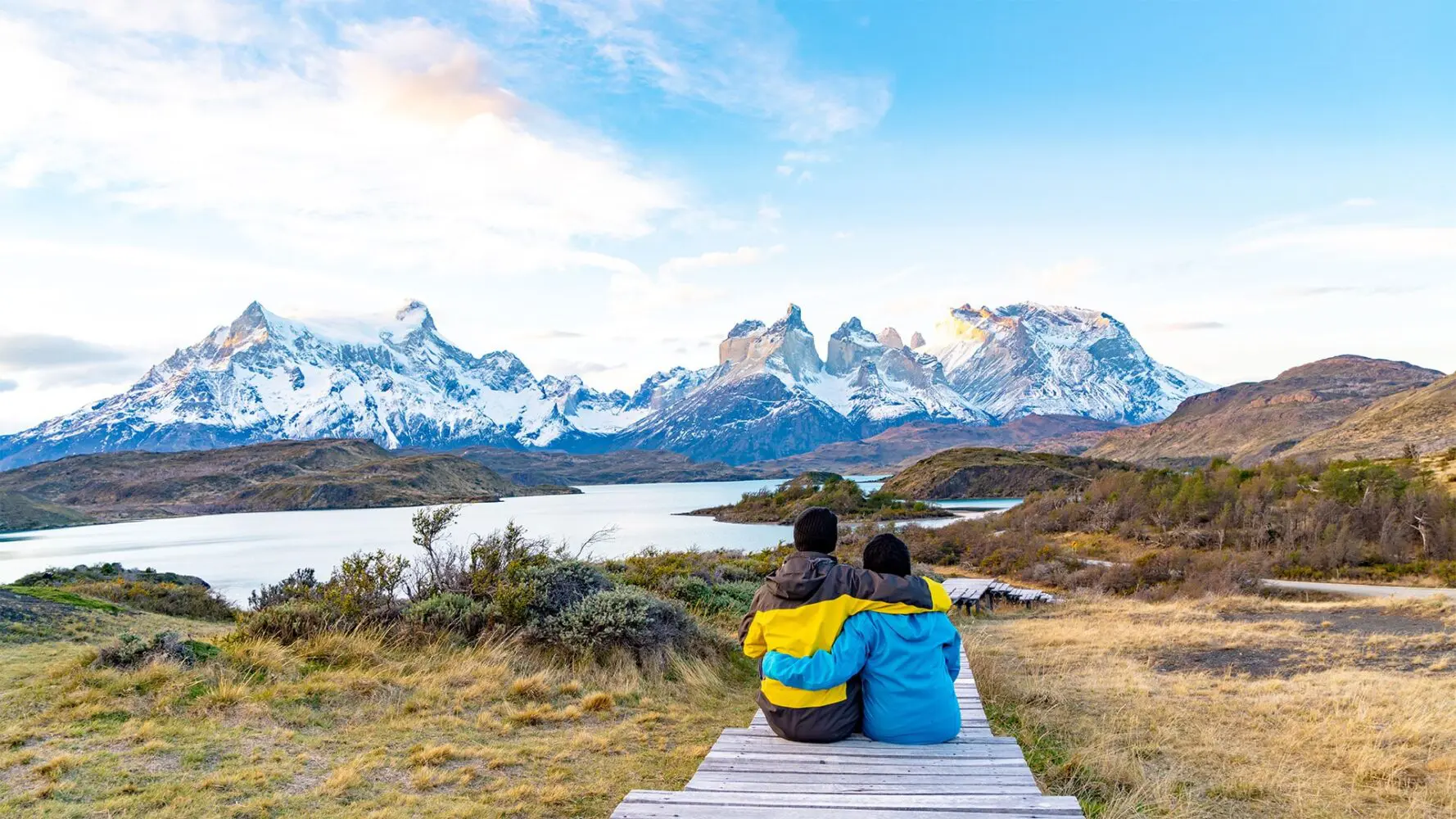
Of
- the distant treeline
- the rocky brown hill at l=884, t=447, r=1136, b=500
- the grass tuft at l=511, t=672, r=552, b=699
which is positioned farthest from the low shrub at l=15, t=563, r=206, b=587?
the rocky brown hill at l=884, t=447, r=1136, b=500

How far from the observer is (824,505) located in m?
64.7

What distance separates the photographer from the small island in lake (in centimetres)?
6269

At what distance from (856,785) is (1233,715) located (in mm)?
6863

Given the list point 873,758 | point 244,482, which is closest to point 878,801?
point 873,758

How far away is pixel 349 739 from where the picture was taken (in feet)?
21.5

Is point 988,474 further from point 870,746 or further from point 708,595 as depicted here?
point 870,746

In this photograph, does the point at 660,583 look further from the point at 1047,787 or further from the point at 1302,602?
the point at 1302,602

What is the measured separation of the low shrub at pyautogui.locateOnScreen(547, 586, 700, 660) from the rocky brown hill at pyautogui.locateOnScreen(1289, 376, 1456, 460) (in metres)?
82.7

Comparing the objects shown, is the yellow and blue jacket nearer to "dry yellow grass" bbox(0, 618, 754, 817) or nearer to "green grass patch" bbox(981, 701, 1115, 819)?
"green grass patch" bbox(981, 701, 1115, 819)

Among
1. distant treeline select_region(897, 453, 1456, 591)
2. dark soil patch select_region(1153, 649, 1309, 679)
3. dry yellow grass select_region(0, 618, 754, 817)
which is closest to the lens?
dry yellow grass select_region(0, 618, 754, 817)

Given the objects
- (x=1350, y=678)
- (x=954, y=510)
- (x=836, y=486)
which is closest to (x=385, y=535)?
(x=836, y=486)

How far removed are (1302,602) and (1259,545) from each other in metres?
11.8

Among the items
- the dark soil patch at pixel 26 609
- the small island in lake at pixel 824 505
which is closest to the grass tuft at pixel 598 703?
the dark soil patch at pixel 26 609

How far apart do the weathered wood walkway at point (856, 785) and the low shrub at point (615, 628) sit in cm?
489
